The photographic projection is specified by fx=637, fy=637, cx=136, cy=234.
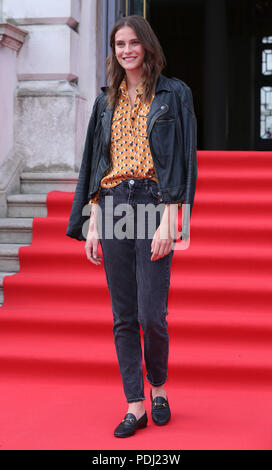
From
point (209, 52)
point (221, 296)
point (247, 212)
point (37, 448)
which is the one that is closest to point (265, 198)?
point (247, 212)

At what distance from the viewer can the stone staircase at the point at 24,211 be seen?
4.45m

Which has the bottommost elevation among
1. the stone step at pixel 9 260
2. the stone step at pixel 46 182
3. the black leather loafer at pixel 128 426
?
the black leather loafer at pixel 128 426

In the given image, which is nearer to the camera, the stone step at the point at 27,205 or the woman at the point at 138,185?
the woman at the point at 138,185

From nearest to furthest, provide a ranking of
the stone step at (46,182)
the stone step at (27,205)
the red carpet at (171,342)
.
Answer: the red carpet at (171,342)
the stone step at (27,205)
the stone step at (46,182)

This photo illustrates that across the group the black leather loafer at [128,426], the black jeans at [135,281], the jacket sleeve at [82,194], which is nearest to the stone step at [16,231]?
the jacket sleeve at [82,194]

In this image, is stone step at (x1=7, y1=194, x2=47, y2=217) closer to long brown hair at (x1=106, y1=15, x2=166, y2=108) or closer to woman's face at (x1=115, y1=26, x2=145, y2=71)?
long brown hair at (x1=106, y1=15, x2=166, y2=108)

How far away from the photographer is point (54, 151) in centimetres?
543

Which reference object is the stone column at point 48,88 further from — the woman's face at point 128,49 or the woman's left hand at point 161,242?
the woman's left hand at point 161,242

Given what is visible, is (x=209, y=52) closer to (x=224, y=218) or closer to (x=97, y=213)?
(x=224, y=218)

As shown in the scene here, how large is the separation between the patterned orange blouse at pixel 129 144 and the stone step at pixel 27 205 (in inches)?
95.9

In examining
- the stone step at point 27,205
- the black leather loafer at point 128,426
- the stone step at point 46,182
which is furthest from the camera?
the stone step at point 46,182

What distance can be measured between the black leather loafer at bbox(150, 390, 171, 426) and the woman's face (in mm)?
1427

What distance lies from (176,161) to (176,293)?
1.56 metres

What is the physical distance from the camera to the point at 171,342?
364 centimetres
